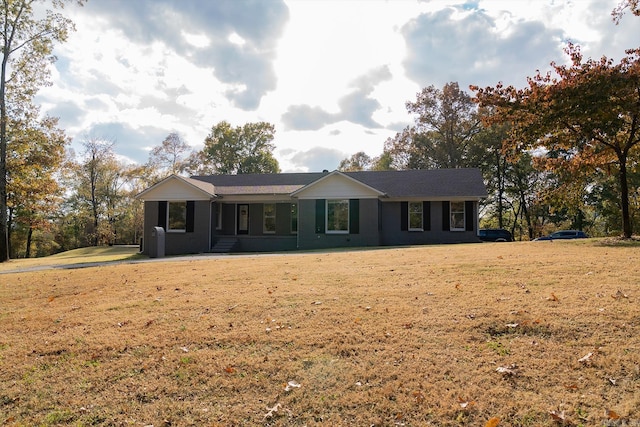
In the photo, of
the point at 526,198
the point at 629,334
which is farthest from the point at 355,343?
the point at 526,198

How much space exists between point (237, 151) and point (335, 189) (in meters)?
28.9

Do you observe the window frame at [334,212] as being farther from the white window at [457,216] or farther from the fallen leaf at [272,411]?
the fallen leaf at [272,411]

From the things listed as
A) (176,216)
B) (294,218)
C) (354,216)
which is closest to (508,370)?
(354,216)

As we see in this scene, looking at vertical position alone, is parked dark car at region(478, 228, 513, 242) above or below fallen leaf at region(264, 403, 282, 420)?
above

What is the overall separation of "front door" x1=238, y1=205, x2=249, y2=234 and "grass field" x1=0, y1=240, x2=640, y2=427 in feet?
52.5

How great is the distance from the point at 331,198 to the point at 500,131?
22287mm

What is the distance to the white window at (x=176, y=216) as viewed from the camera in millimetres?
21875

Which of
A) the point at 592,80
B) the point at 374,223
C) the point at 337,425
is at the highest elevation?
the point at 592,80

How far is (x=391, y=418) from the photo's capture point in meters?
3.43

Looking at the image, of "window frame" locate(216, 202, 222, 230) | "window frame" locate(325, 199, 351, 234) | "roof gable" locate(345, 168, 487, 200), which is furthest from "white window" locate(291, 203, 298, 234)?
"roof gable" locate(345, 168, 487, 200)

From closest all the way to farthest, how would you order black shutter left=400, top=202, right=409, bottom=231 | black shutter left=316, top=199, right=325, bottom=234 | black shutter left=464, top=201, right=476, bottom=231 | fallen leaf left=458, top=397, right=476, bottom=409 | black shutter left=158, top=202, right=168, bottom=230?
fallen leaf left=458, top=397, right=476, bottom=409 < black shutter left=316, top=199, right=325, bottom=234 < black shutter left=464, top=201, right=476, bottom=231 < black shutter left=158, top=202, right=168, bottom=230 < black shutter left=400, top=202, right=409, bottom=231

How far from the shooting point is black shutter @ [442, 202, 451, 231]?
21.7m

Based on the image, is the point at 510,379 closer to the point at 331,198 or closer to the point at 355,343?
the point at 355,343

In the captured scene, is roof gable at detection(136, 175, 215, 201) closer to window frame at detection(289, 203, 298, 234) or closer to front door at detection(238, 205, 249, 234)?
Result: front door at detection(238, 205, 249, 234)
